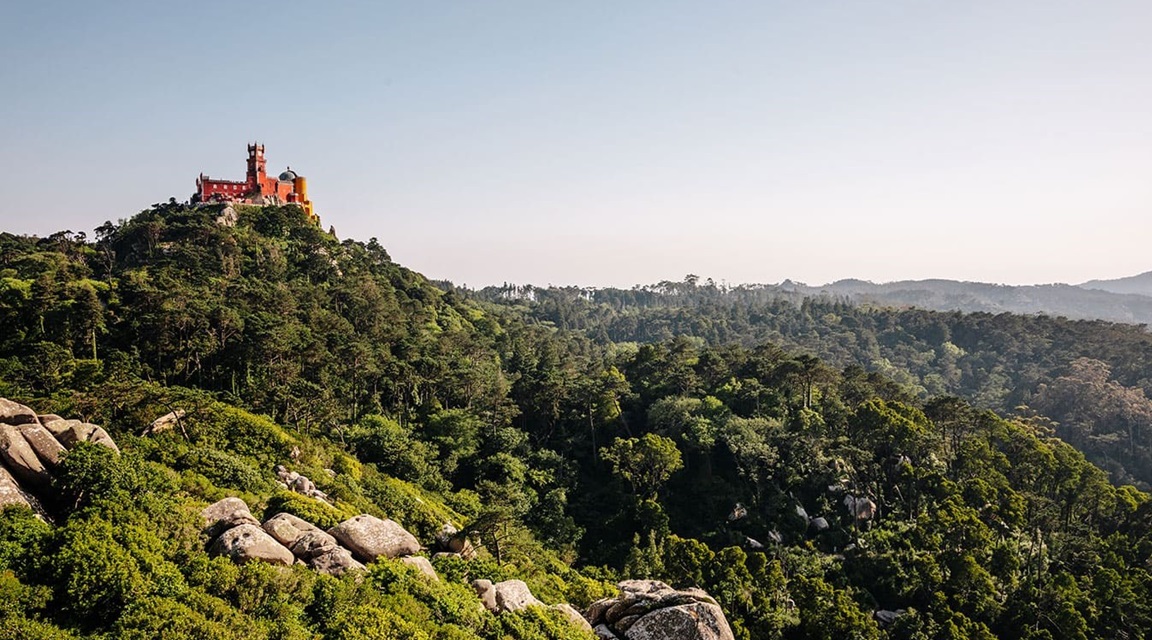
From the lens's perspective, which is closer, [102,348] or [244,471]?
[244,471]

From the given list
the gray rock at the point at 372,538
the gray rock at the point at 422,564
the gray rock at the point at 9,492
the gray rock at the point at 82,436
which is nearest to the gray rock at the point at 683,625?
the gray rock at the point at 422,564

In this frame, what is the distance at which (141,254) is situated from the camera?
63.6 m

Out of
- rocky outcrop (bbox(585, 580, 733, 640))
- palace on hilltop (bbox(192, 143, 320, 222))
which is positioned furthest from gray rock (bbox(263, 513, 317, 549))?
palace on hilltop (bbox(192, 143, 320, 222))

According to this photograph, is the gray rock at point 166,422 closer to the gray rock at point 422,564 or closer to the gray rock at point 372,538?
the gray rock at point 372,538

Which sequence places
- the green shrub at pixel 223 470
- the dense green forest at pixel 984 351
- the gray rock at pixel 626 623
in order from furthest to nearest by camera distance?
the dense green forest at pixel 984 351 → the green shrub at pixel 223 470 → the gray rock at pixel 626 623

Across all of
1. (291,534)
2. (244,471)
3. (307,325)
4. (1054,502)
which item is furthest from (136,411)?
(1054,502)

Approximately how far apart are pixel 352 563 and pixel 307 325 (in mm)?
34909

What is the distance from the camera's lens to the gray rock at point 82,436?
21172mm

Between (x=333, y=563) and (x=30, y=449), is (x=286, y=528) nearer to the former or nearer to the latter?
(x=333, y=563)

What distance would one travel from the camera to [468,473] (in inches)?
1774

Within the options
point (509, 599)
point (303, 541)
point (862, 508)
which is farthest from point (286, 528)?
point (862, 508)

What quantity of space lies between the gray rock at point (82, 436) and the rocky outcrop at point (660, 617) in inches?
723

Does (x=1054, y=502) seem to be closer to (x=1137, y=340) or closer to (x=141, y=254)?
(x=141, y=254)

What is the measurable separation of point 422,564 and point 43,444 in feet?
42.5
